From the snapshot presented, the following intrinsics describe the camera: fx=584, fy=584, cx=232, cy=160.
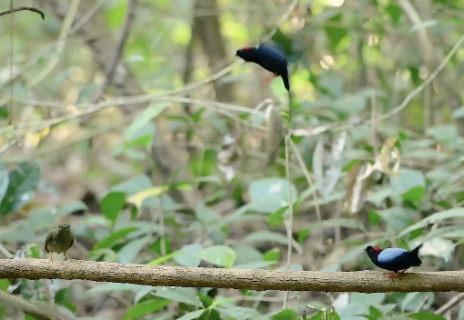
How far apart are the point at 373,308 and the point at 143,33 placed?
3149mm

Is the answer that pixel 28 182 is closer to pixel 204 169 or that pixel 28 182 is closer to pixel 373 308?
pixel 204 169

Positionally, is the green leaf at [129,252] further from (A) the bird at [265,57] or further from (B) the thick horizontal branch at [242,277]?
(A) the bird at [265,57]

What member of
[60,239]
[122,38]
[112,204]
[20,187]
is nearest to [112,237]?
[112,204]

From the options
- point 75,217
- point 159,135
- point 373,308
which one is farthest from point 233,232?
point 373,308

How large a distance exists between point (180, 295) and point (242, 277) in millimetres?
331

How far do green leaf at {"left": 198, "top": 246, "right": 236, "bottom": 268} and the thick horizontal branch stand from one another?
410mm

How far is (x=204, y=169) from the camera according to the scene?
238 cm

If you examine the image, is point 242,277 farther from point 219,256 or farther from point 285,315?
point 219,256

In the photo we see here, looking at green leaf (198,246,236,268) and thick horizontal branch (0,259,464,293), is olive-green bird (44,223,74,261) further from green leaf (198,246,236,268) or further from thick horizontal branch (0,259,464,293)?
green leaf (198,246,236,268)

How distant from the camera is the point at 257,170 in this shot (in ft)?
9.62

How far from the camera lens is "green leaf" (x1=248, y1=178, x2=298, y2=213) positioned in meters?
1.80

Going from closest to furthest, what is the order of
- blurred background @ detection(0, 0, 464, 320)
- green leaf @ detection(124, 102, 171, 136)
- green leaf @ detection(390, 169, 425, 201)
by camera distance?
1. blurred background @ detection(0, 0, 464, 320)
2. green leaf @ detection(390, 169, 425, 201)
3. green leaf @ detection(124, 102, 171, 136)

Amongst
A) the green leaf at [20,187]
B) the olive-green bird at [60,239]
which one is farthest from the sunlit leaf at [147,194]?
the olive-green bird at [60,239]

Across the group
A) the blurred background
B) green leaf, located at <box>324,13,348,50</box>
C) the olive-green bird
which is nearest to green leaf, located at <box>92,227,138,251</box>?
the blurred background
